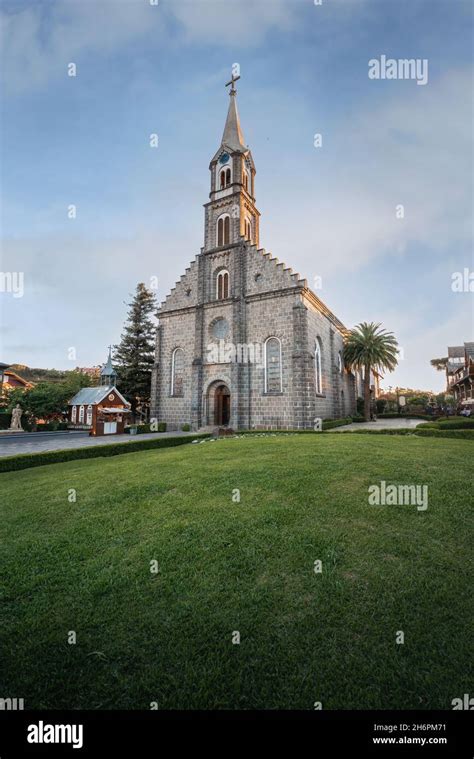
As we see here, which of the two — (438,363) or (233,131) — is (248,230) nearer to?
(233,131)

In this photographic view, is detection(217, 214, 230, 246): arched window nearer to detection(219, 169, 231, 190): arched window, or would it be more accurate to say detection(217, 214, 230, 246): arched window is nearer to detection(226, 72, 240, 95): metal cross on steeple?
detection(219, 169, 231, 190): arched window

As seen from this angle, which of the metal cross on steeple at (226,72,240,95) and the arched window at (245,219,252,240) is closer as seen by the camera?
the arched window at (245,219,252,240)

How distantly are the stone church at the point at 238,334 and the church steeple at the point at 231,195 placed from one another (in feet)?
0.29

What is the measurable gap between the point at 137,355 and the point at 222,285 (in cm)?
1463

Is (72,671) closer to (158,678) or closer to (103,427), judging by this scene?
(158,678)

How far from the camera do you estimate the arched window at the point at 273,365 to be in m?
23.4

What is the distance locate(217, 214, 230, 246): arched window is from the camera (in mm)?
27750

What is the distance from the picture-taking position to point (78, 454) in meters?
14.6

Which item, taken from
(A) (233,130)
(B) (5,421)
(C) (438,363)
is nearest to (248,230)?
(A) (233,130)

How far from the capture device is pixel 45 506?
772 centimetres

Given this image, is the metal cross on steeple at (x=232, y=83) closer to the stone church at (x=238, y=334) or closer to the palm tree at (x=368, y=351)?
the stone church at (x=238, y=334)

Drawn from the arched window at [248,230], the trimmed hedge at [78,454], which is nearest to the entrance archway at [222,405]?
the trimmed hedge at [78,454]

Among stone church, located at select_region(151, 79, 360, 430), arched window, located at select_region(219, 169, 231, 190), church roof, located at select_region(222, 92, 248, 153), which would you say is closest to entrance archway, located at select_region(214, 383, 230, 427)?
stone church, located at select_region(151, 79, 360, 430)

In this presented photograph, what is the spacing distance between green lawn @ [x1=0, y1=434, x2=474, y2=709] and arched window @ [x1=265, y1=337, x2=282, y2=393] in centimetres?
1550
